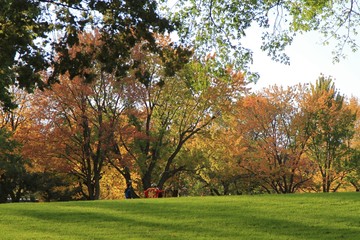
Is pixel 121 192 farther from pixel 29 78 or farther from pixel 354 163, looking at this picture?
pixel 29 78

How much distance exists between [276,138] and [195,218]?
28.8m

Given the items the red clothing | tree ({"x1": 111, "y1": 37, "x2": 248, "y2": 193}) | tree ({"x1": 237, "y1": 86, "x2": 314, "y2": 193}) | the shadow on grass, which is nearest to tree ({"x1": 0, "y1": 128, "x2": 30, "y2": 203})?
tree ({"x1": 111, "y1": 37, "x2": 248, "y2": 193})

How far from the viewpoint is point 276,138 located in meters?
48.4

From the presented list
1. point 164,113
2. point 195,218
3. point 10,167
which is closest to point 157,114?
point 164,113

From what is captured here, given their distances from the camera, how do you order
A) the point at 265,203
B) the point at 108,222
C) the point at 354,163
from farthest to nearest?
the point at 354,163 < the point at 265,203 < the point at 108,222

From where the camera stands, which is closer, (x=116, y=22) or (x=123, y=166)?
(x=116, y=22)

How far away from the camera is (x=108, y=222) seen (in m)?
20.5

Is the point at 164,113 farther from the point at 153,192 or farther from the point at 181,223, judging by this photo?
the point at 181,223

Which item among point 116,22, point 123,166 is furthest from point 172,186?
point 116,22

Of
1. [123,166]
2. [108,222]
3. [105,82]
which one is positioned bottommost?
[108,222]

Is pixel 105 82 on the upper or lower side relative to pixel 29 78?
upper

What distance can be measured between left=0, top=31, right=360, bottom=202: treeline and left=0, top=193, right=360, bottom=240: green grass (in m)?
10.5

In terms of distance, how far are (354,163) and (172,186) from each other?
16420 millimetres

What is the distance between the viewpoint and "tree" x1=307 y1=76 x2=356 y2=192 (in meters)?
48.2
